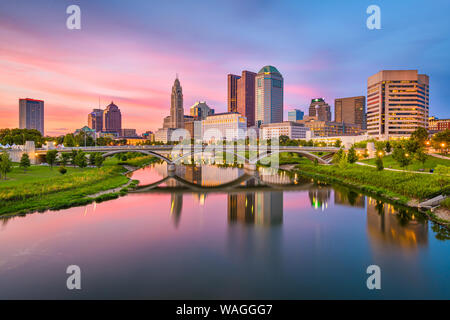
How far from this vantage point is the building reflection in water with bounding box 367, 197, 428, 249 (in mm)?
21078

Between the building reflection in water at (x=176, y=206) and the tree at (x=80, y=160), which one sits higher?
the tree at (x=80, y=160)

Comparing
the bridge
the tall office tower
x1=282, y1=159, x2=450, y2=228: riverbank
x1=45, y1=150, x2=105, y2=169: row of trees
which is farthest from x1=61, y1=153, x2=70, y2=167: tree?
the tall office tower

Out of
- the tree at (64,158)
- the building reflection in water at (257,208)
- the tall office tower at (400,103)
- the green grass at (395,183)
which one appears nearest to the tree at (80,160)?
the tree at (64,158)

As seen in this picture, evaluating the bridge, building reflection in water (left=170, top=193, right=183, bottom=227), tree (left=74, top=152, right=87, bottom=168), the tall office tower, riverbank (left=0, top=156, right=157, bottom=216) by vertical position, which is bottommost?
building reflection in water (left=170, top=193, right=183, bottom=227)

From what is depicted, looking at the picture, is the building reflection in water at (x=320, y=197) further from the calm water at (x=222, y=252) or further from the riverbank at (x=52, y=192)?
the riverbank at (x=52, y=192)

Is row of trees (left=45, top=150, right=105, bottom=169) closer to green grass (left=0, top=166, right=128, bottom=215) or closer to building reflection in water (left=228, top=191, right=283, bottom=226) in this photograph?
green grass (left=0, top=166, right=128, bottom=215)

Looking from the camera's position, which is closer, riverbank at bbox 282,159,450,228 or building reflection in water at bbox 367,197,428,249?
building reflection in water at bbox 367,197,428,249

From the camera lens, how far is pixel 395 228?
24.1 metres

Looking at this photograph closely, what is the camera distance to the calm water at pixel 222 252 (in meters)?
14.3

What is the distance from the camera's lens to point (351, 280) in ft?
50.1

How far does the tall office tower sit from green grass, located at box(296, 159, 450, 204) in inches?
3591

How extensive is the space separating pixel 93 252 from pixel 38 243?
4.83 m

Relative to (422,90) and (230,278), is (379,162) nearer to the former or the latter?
(230,278)

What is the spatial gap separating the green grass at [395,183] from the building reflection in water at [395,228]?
375 cm
